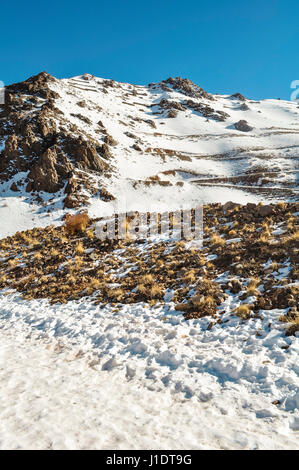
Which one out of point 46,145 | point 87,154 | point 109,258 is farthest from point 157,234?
point 46,145

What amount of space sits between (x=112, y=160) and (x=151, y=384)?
4519 centimetres

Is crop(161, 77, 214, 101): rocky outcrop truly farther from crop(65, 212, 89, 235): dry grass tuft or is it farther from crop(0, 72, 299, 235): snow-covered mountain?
crop(65, 212, 89, 235): dry grass tuft

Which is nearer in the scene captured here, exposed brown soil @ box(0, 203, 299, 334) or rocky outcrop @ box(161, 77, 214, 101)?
exposed brown soil @ box(0, 203, 299, 334)

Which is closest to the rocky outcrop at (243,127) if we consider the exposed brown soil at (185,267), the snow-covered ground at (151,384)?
the exposed brown soil at (185,267)

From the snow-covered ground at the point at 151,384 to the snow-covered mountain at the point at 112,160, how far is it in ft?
86.0

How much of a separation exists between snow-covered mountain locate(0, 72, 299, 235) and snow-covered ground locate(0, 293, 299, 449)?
26.2m

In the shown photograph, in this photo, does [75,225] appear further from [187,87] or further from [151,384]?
[187,87]

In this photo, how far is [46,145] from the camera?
1618 inches

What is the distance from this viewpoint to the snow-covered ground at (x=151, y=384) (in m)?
3.73

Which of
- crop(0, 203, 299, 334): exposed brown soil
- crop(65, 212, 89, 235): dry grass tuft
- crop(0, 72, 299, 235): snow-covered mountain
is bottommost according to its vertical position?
crop(0, 203, 299, 334): exposed brown soil

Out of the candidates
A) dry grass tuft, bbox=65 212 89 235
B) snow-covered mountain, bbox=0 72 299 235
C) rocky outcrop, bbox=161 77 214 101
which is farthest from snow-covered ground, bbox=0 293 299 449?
rocky outcrop, bbox=161 77 214 101

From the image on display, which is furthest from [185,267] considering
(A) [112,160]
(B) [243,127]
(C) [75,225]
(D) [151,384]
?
(B) [243,127]

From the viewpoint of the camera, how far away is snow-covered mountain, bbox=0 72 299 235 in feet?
115
